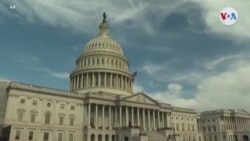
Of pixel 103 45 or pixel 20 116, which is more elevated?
pixel 103 45

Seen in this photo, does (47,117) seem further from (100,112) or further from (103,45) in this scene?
(103,45)

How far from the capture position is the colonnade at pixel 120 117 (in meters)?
73.4

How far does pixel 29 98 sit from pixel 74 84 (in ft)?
94.0

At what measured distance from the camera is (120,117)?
75.2m

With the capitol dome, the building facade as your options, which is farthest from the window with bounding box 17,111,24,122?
the building facade

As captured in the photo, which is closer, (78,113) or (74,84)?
(78,113)

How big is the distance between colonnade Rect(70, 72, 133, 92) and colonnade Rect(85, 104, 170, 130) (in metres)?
12.8

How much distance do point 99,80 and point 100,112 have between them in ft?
49.8

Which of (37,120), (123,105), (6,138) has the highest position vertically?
(123,105)

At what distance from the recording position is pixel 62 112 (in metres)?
69.1

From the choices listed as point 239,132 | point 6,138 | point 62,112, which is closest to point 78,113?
point 62,112

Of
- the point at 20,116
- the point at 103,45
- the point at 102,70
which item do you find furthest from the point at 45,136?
the point at 103,45

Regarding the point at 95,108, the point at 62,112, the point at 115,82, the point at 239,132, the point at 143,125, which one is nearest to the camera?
the point at 62,112

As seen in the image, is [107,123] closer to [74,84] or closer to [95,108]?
[95,108]
